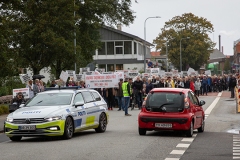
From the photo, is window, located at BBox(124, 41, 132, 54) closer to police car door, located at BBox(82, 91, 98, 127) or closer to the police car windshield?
police car door, located at BBox(82, 91, 98, 127)

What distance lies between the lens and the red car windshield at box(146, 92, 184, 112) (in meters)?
→ 19.2

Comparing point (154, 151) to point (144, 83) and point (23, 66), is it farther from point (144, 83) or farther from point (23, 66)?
point (23, 66)

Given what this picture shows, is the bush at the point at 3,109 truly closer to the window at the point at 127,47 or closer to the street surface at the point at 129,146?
the street surface at the point at 129,146

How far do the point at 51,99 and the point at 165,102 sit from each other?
124 inches

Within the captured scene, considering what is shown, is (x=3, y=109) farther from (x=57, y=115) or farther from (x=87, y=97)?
(x=57, y=115)

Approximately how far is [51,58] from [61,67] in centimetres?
960

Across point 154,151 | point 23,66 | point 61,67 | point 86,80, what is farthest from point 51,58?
point 154,151

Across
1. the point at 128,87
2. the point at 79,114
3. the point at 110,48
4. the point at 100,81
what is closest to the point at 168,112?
the point at 79,114

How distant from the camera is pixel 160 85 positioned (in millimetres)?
40250

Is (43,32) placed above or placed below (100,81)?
above

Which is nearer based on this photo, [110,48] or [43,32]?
[43,32]

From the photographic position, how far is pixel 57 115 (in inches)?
693

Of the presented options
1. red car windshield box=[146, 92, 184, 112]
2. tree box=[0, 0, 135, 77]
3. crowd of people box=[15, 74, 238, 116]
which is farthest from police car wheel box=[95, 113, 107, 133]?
tree box=[0, 0, 135, 77]

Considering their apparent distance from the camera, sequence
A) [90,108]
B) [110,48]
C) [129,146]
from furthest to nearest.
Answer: [110,48], [90,108], [129,146]
